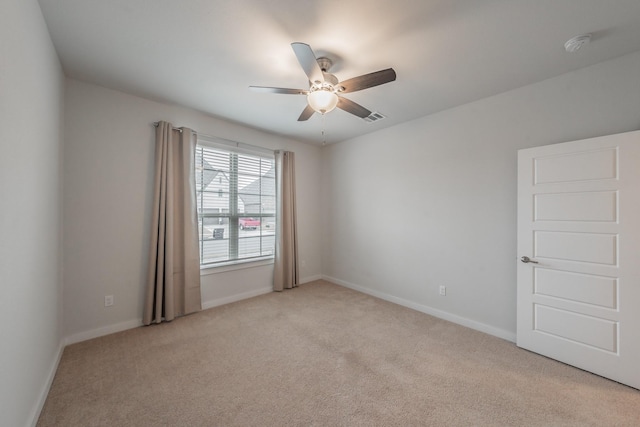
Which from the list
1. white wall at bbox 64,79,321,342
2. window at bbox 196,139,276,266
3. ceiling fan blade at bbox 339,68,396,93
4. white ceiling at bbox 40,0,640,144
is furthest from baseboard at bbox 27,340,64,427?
ceiling fan blade at bbox 339,68,396,93

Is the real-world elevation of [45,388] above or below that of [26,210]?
below

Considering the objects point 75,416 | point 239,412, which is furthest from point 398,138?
point 75,416

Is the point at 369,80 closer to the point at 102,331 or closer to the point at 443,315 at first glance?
the point at 443,315

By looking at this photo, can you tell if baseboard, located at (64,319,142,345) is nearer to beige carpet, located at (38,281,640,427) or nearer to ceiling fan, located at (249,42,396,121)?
beige carpet, located at (38,281,640,427)

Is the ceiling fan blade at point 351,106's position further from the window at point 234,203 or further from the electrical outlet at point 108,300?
the electrical outlet at point 108,300

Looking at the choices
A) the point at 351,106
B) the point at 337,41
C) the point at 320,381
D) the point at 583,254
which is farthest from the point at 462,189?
the point at 320,381

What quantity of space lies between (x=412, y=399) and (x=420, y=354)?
2.12 ft

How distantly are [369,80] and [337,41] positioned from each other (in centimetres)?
40

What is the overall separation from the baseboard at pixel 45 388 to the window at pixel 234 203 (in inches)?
60.1

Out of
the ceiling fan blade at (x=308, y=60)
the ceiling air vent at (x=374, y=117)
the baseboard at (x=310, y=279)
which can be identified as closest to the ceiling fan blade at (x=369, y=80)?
the ceiling fan blade at (x=308, y=60)

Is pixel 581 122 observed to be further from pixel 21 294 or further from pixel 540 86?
pixel 21 294

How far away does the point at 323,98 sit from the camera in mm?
2055

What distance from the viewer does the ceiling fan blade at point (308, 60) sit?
156 cm

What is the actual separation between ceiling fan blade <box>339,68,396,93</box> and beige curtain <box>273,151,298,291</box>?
234 cm
